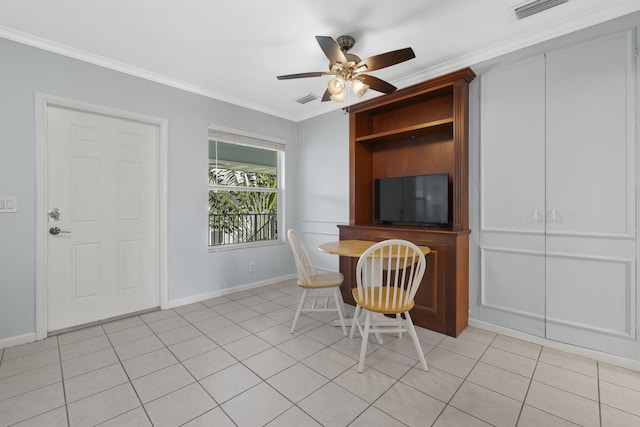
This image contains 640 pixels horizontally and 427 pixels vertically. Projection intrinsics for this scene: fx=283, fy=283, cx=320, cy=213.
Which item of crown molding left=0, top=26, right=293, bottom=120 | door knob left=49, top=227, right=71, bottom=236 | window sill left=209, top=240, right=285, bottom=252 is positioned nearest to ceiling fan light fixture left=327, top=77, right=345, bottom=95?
crown molding left=0, top=26, right=293, bottom=120

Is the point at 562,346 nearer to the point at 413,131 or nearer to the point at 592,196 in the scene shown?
the point at 592,196

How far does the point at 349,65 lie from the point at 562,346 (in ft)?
9.65

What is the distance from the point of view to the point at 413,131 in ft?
10.3

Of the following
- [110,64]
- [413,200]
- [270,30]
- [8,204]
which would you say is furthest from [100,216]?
[413,200]

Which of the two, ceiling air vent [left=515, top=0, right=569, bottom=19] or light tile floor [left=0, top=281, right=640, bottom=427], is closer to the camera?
light tile floor [left=0, top=281, right=640, bottom=427]

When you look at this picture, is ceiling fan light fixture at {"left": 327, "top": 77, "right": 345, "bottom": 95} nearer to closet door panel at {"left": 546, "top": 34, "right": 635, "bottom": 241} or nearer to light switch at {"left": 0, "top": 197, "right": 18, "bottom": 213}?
closet door panel at {"left": 546, "top": 34, "right": 635, "bottom": 241}

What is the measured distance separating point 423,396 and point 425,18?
9.14 ft

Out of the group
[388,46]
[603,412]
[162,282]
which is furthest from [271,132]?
[603,412]

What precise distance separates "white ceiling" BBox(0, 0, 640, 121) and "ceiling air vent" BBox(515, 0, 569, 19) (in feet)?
0.21

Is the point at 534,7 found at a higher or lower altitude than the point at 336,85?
higher

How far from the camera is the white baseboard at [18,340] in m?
2.40

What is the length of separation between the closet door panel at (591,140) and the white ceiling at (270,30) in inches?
11.6

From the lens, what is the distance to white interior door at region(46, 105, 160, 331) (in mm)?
2713

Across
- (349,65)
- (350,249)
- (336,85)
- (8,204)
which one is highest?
(349,65)
